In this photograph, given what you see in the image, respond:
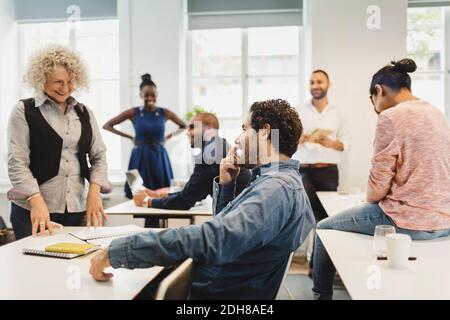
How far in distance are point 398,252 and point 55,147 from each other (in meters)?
1.56

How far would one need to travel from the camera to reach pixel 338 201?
309 cm

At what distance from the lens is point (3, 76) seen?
5.11 metres

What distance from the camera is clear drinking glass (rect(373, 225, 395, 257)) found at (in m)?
1.70

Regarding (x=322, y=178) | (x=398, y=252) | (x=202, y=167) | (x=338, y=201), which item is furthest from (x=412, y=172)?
(x=322, y=178)

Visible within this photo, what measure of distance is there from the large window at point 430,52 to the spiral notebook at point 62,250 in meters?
4.25

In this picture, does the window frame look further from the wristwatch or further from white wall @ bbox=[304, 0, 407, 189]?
the wristwatch

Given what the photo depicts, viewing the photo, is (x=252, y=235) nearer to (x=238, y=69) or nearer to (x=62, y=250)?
(x=62, y=250)

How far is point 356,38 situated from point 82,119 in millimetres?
3074

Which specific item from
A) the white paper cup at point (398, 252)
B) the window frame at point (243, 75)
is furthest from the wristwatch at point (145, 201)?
the window frame at point (243, 75)

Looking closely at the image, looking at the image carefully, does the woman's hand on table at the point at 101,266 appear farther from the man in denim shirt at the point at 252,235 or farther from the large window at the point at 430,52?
the large window at the point at 430,52

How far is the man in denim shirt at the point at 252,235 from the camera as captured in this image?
123 cm
